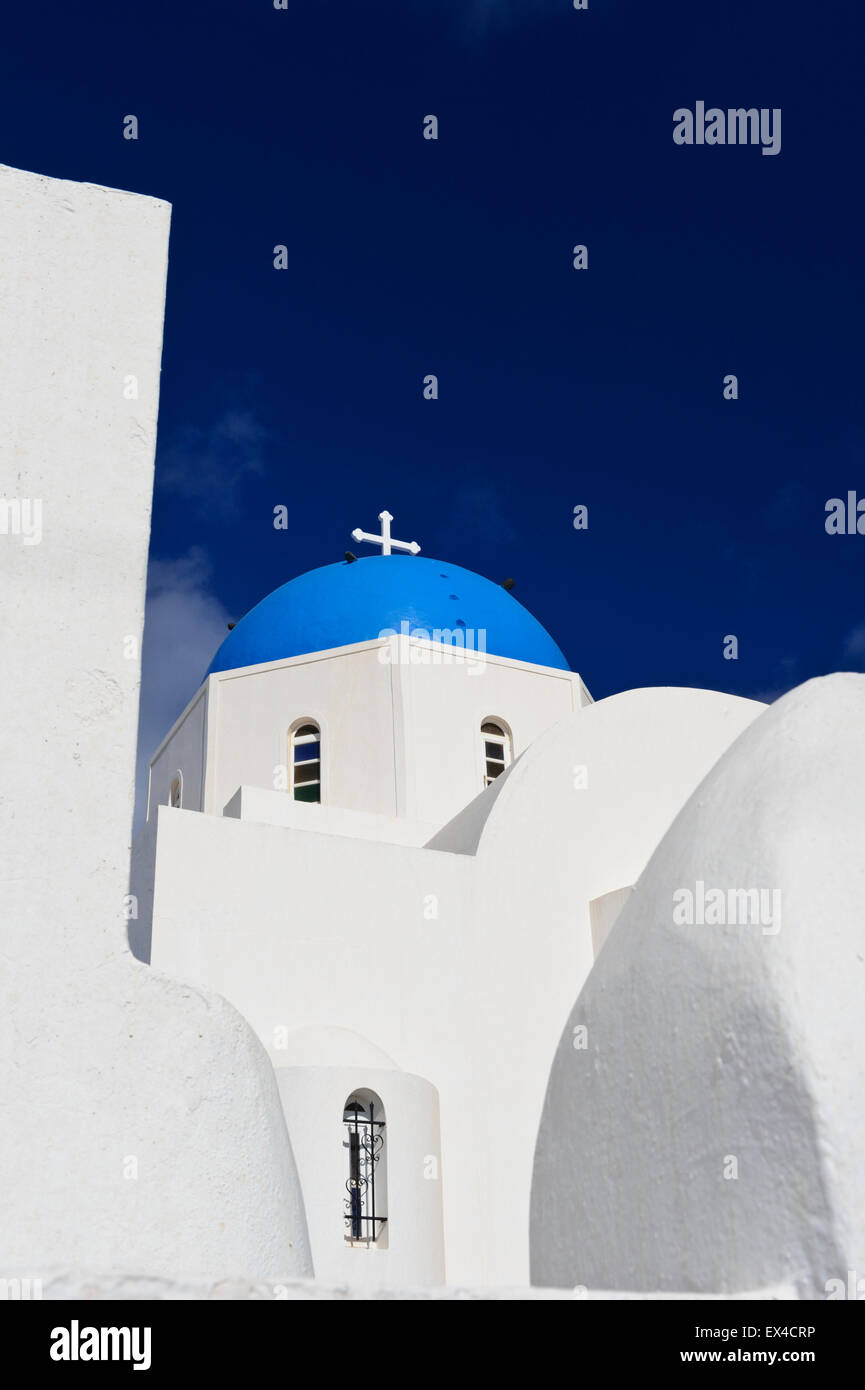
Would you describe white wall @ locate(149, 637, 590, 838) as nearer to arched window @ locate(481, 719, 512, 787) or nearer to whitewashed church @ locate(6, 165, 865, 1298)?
arched window @ locate(481, 719, 512, 787)

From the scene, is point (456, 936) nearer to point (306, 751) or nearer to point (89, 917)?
point (306, 751)

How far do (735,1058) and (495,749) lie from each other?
380 inches

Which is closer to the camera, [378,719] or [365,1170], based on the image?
[365,1170]

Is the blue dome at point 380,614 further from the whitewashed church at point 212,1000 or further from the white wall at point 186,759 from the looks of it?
the whitewashed church at point 212,1000

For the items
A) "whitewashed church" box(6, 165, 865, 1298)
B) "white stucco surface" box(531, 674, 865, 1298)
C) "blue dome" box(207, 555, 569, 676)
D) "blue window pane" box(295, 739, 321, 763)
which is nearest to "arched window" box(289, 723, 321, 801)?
"blue window pane" box(295, 739, 321, 763)

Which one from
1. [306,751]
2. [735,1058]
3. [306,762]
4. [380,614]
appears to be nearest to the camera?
[735,1058]

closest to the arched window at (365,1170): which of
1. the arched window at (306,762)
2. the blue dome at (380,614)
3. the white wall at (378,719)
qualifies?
the white wall at (378,719)

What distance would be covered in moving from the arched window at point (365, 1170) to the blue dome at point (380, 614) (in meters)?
5.55

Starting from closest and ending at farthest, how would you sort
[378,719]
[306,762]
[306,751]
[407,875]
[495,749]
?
[407,875] → [378,719] → [306,762] → [306,751] → [495,749]

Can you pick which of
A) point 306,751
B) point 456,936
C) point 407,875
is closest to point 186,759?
point 306,751

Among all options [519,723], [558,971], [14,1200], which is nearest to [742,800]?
[14,1200]

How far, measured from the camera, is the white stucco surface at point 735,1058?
3.35 metres

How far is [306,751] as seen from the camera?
13.1 m
